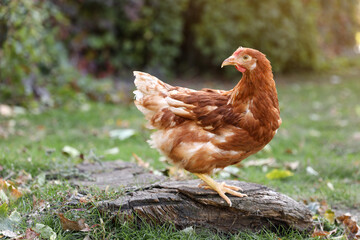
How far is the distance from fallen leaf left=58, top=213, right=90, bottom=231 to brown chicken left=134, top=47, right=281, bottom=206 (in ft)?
2.48

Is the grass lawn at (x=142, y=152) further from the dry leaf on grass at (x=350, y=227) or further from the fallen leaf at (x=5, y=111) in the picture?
the dry leaf on grass at (x=350, y=227)

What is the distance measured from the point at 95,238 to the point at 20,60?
194 inches

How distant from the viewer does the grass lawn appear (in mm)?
3076

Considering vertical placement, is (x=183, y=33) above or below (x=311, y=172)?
above

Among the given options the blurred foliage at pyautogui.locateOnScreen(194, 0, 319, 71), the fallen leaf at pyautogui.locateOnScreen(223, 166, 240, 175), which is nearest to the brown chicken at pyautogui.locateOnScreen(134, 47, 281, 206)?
the fallen leaf at pyautogui.locateOnScreen(223, 166, 240, 175)

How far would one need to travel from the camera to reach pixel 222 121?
123 inches

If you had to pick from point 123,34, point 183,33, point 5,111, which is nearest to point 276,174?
point 5,111

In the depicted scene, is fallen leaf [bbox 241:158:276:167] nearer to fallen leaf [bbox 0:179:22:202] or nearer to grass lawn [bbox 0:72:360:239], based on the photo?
grass lawn [bbox 0:72:360:239]

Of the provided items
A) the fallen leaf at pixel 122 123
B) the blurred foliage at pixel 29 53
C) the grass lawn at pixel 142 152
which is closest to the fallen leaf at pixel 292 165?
the grass lawn at pixel 142 152

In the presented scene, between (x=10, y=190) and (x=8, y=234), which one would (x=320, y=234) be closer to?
(x=8, y=234)

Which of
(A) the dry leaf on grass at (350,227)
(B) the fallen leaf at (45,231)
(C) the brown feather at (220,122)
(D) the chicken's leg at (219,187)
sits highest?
(C) the brown feather at (220,122)

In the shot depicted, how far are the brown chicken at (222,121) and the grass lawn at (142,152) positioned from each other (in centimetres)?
52

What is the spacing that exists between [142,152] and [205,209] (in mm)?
2332

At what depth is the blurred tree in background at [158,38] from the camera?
841 cm
